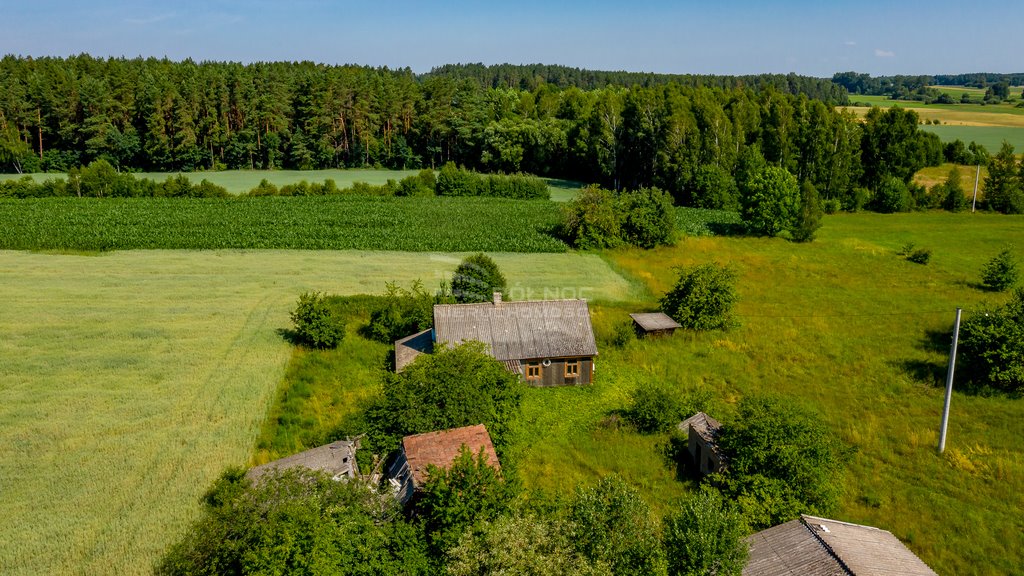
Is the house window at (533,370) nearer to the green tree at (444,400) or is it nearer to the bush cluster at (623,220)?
the green tree at (444,400)

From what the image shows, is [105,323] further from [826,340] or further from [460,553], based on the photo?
[826,340]

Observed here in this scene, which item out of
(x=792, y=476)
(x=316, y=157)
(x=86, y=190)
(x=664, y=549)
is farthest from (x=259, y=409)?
(x=316, y=157)

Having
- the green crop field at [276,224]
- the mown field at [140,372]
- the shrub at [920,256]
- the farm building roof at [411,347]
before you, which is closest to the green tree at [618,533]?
the mown field at [140,372]

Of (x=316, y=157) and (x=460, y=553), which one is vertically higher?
(x=316, y=157)

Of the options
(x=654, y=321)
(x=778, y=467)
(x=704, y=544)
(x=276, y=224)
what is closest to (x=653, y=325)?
(x=654, y=321)

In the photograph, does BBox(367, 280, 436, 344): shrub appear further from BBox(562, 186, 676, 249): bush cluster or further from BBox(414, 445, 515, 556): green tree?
BBox(562, 186, 676, 249): bush cluster
